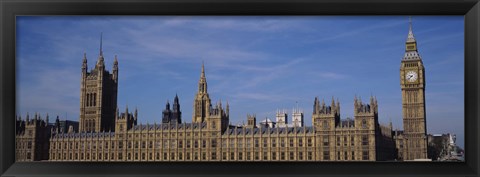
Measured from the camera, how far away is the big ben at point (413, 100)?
2.79 m

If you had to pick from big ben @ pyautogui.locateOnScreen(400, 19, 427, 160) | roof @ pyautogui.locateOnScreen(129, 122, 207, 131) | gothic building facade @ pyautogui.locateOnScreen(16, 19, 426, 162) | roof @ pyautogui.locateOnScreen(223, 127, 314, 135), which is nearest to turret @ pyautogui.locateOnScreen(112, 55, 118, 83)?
gothic building facade @ pyautogui.locateOnScreen(16, 19, 426, 162)

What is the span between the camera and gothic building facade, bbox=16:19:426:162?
114 inches

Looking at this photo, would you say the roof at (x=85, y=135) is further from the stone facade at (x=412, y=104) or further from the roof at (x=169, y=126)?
the stone facade at (x=412, y=104)

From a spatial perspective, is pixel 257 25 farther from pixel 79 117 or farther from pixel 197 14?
pixel 79 117

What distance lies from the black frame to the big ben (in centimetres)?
28

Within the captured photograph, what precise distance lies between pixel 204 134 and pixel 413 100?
5.79 ft

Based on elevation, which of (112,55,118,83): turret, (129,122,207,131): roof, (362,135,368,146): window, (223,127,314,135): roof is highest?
(112,55,118,83): turret

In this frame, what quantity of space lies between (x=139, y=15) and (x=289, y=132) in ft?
6.71

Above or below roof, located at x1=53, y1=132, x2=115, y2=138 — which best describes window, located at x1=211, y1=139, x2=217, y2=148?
below

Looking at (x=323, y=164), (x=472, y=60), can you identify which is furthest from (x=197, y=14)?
(x=472, y=60)

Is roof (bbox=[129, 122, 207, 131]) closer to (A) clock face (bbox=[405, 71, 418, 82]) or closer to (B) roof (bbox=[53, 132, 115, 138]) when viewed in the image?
(B) roof (bbox=[53, 132, 115, 138])

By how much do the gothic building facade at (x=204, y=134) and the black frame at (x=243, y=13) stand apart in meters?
0.17

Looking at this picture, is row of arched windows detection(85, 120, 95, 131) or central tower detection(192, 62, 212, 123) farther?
row of arched windows detection(85, 120, 95, 131)

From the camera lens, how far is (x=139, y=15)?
252 centimetres
